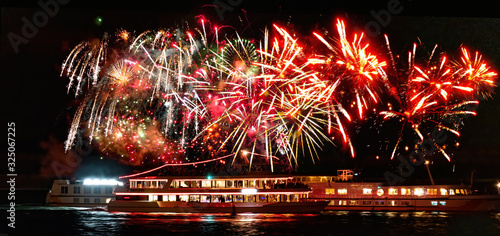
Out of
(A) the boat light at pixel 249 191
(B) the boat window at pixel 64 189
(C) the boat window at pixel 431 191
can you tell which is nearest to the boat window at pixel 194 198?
(A) the boat light at pixel 249 191

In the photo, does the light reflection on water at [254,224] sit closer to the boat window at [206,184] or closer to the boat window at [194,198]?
the boat window at [194,198]

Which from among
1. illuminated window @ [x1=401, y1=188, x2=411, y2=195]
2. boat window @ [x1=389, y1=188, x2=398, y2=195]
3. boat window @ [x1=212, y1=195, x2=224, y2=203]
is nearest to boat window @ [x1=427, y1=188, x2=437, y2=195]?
illuminated window @ [x1=401, y1=188, x2=411, y2=195]

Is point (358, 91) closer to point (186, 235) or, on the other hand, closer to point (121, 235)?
point (186, 235)

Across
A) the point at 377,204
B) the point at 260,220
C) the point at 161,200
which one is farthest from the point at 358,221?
the point at 161,200

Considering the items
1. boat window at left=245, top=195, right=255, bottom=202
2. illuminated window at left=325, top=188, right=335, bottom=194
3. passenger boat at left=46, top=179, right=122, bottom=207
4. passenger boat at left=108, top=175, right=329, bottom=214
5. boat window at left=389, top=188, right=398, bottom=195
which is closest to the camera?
passenger boat at left=108, top=175, right=329, bottom=214

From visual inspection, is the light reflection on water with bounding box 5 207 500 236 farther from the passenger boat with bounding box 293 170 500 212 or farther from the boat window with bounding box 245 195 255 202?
the passenger boat with bounding box 293 170 500 212

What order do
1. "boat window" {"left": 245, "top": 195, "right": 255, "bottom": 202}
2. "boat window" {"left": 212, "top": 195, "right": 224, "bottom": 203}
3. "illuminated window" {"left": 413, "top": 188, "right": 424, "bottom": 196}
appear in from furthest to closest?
1. "illuminated window" {"left": 413, "top": 188, "right": 424, "bottom": 196}
2. "boat window" {"left": 212, "top": 195, "right": 224, "bottom": 203}
3. "boat window" {"left": 245, "top": 195, "right": 255, "bottom": 202}

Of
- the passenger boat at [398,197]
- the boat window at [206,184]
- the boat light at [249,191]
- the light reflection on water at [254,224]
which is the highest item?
the boat window at [206,184]
